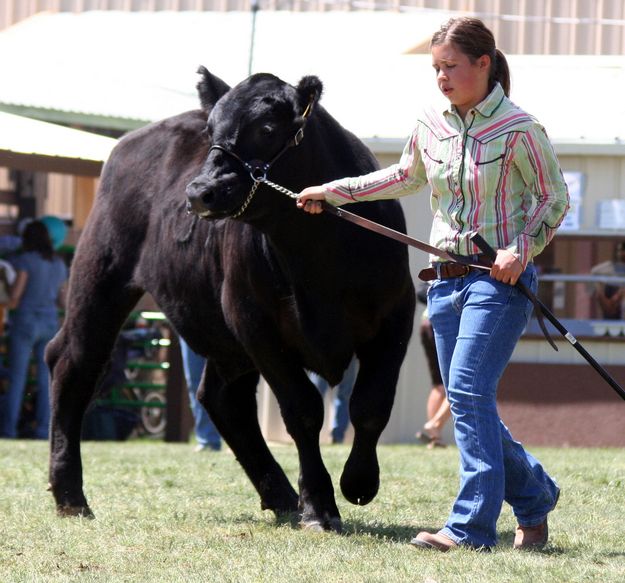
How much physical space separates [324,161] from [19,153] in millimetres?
5459

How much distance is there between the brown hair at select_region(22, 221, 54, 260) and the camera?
15.0 meters

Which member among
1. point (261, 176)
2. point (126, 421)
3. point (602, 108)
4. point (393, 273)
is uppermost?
point (602, 108)

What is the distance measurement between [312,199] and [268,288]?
2.59 ft

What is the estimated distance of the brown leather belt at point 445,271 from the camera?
5.39m

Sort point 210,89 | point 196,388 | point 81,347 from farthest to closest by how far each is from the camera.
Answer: point 196,388
point 81,347
point 210,89

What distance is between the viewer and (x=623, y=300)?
46.5 feet

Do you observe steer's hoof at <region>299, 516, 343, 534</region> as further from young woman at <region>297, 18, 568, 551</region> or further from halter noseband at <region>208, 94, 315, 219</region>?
halter noseband at <region>208, 94, 315, 219</region>

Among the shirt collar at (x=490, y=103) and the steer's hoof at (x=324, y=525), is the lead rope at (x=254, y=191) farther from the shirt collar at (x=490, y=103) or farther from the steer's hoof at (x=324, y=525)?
the steer's hoof at (x=324, y=525)

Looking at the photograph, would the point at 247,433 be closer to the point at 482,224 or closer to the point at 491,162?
the point at 482,224

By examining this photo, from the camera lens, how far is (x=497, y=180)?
17.4 feet

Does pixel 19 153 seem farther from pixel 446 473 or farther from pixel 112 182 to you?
pixel 446 473

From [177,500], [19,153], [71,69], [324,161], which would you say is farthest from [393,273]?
[71,69]

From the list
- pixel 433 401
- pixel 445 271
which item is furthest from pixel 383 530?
pixel 433 401

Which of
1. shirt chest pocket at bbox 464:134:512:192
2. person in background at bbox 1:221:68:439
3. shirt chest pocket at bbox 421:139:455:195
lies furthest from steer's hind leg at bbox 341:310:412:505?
person in background at bbox 1:221:68:439
